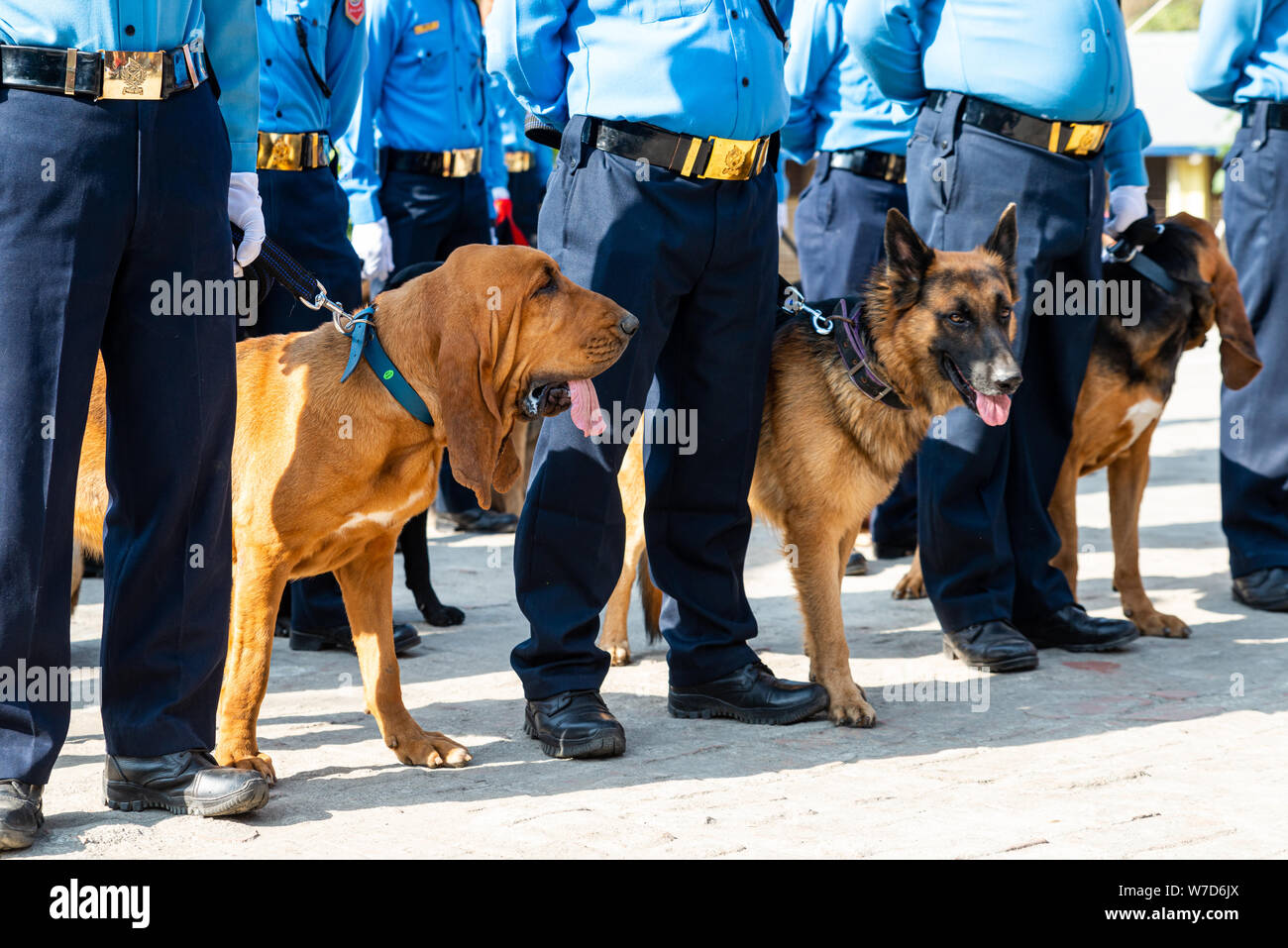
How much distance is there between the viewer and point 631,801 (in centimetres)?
369

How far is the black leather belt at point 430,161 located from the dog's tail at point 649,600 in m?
2.47

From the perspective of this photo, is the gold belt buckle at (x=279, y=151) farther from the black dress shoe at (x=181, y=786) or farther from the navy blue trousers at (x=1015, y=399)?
the black dress shoe at (x=181, y=786)

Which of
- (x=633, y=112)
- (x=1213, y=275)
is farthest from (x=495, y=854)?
(x=1213, y=275)

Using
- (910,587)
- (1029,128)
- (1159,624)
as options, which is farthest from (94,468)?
(1159,624)

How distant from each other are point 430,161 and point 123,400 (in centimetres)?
368

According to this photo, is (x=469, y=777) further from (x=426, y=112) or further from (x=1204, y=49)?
(x=1204, y=49)

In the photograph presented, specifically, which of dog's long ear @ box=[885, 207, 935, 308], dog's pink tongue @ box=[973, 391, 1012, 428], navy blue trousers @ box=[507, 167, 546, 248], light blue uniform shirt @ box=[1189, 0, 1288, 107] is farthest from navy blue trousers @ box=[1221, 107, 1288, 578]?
navy blue trousers @ box=[507, 167, 546, 248]

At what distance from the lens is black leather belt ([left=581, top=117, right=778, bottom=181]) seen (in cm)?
410

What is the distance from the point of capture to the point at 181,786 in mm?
3527

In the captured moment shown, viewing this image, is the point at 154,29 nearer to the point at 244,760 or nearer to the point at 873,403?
the point at 244,760

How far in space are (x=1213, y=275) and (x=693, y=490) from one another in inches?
105

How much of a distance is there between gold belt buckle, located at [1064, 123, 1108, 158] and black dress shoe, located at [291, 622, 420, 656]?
10.2ft

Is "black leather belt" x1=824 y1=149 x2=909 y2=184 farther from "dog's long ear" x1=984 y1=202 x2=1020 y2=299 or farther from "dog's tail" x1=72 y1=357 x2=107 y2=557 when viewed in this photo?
"dog's tail" x1=72 y1=357 x2=107 y2=557

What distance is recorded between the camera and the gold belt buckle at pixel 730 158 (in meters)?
4.14
